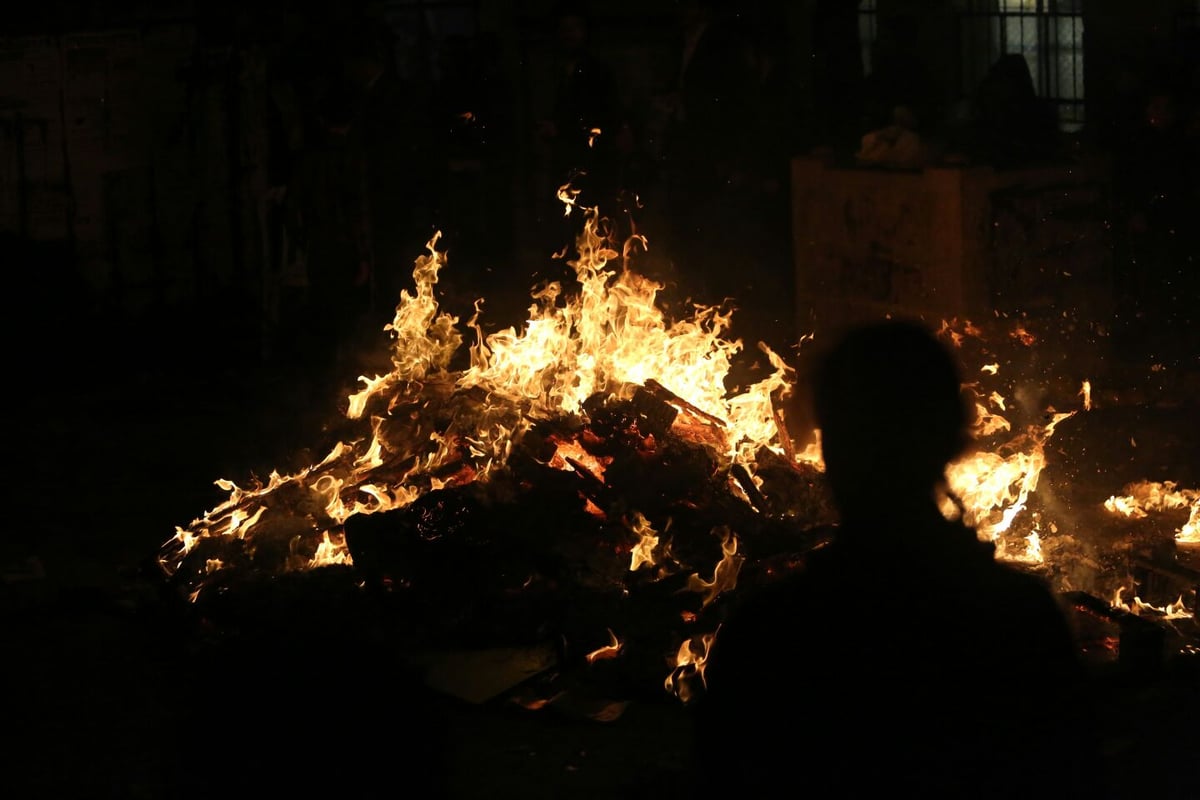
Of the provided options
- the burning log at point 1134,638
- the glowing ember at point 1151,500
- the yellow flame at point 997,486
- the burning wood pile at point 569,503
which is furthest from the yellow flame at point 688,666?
the glowing ember at point 1151,500

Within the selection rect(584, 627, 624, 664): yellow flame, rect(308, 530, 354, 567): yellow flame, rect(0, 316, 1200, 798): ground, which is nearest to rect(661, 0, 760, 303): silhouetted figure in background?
rect(0, 316, 1200, 798): ground

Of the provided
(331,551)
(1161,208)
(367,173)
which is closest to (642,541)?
(331,551)

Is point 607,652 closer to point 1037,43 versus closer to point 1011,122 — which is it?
point 1011,122

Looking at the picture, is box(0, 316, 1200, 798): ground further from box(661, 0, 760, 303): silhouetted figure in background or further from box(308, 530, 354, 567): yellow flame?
box(661, 0, 760, 303): silhouetted figure in background

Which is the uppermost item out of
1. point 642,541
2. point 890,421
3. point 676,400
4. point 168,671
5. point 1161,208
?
point 890,421

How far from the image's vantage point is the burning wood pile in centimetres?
693

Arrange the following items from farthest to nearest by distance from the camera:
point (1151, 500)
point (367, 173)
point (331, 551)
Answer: point (367, 173) < point (1151, 500) < point (331, 551)

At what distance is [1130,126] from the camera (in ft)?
38.0

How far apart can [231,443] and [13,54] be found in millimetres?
4851

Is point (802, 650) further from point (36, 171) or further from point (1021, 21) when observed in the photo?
point (1021, 21)

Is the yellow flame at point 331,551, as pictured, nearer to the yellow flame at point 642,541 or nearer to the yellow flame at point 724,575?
the yellow flame at point 642,541

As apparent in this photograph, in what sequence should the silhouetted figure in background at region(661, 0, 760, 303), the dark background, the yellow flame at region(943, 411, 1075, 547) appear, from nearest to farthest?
1. the yellow flame at region(943, 411, 1075, 547)
2. the dark background
3. the silhouetted figure in background at region(661, 0, 760, 303)

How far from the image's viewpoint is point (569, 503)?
7.19 m

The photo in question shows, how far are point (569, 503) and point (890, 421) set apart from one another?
172 inches
